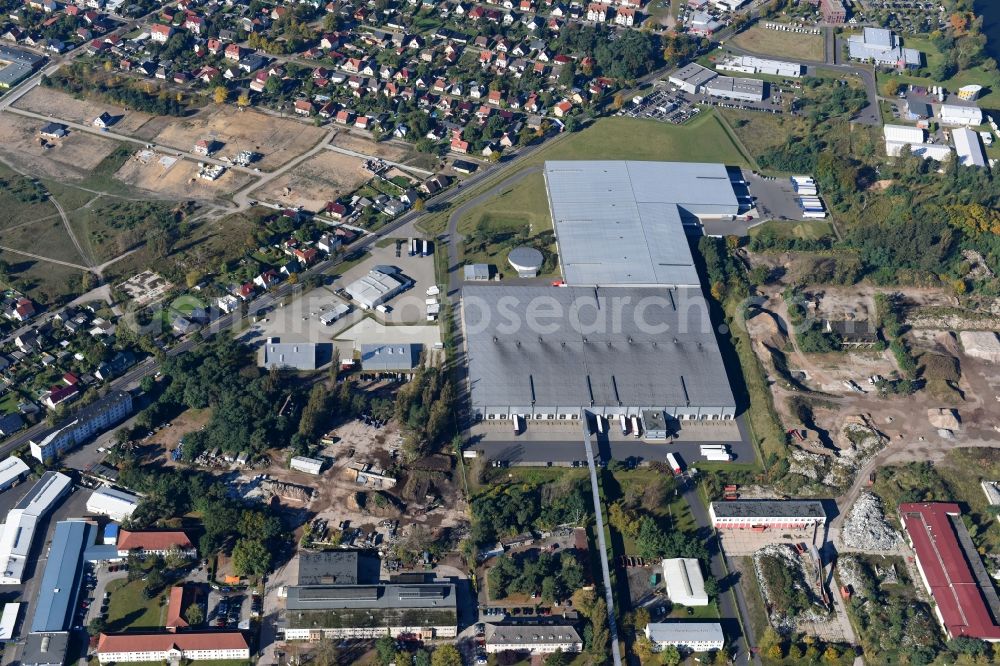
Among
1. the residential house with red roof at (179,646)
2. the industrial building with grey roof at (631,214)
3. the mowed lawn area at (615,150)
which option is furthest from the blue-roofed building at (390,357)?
the residential house with red roof at (179,646)

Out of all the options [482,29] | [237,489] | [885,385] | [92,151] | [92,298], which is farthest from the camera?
[482,29]

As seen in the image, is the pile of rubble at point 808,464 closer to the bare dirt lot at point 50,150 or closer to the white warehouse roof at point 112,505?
the white warehouse roof at point 112,505

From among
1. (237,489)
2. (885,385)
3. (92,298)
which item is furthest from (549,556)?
(92,298)

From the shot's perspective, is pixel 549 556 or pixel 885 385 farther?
pixel 885 385

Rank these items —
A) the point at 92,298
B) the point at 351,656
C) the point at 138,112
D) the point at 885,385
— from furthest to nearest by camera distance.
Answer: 1. the point at 138,112
2. the point at 92,298
3. the point at 885,385
4. the point at 351,656

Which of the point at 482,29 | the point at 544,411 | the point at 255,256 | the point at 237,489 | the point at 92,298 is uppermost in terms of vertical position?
the point at 482,29

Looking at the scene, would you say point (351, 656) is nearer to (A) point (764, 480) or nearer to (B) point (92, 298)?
(A) point (764, 480)

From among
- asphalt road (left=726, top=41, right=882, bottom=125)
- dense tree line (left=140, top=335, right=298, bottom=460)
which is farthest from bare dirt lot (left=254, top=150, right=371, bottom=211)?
asphalt road (left=726, top=41, right=882, bottom=125)
